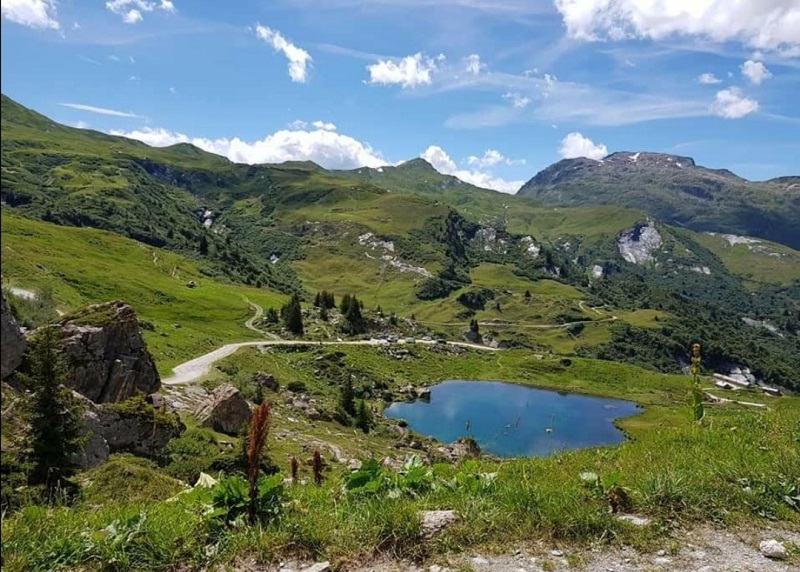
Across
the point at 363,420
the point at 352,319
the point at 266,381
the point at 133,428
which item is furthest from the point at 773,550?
the point at 352,319

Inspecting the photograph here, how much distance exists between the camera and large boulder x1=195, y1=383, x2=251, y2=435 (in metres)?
44.7

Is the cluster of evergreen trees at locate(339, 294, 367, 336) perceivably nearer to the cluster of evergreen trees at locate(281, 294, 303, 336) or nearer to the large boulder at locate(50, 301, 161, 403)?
the cluster of evergreen trees at locate(281, 294, 303, 336)

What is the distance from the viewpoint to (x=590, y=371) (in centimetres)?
18125

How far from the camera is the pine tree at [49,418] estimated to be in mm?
15953

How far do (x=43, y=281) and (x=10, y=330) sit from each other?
4987 inches

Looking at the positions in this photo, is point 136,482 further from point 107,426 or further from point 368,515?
point 107,426

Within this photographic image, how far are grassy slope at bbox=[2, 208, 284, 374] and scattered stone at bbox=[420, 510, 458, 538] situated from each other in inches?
2754

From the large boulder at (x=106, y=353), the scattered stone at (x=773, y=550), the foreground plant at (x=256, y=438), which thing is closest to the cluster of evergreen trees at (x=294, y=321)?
the large boulder at (x=106, y=353)

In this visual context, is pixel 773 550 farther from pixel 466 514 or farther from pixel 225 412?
pixel 225 412

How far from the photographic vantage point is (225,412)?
4550 centimetres

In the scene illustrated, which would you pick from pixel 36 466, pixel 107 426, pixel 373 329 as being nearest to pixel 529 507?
pixel 36 466

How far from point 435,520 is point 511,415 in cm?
11790

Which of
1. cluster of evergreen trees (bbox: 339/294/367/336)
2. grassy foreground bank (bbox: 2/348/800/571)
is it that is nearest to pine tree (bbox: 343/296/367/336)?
cluster of evergreen trees (bbox: 339/294/367/336)

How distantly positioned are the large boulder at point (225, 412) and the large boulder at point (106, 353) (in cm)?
499
